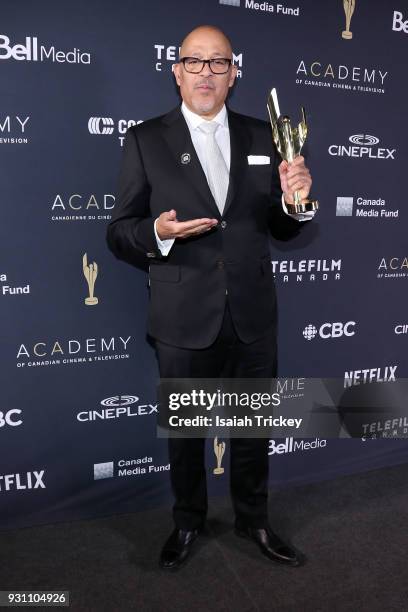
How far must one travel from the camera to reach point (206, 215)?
7.02 feet

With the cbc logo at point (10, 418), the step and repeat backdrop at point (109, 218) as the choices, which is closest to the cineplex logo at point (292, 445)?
the step and repeat backdrop at point (109, 218)

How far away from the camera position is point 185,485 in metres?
2.40

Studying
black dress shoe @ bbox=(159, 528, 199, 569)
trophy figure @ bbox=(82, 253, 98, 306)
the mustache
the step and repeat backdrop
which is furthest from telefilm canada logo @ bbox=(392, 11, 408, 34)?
black dress shoe @ bbox=(159, 528, 199, 569)

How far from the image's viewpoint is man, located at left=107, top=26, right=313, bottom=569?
83.5 inches

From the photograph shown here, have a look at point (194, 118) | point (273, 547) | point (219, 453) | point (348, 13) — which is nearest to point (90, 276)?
point (194, 118)

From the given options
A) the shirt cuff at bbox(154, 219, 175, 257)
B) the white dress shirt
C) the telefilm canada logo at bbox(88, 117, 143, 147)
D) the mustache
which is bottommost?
the shirt cuff at bbox(154, 219, 175, 257)

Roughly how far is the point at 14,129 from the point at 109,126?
41 centimetres

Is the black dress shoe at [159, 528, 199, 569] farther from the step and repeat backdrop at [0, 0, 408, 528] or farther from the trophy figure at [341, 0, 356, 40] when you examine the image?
the trophy figure at [341, 0, 356, 40]

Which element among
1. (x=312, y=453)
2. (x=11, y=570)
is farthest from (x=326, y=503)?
(x=11, y=570)

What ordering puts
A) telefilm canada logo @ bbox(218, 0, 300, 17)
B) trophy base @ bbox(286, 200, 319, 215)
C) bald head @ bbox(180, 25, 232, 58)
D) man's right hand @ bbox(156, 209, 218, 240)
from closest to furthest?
man's right hand @ bbox(156, 209, 218, 240) < trophy base @ bbox(286, 200, 319, 215) < bald head @ bbox(180, 25, 232, 58) < telefilm canada logo @ bbox(218, 0, 300, 17)

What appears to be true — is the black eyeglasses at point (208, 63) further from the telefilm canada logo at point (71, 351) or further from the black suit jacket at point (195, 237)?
the telefilm canada logo at point (71, 351)

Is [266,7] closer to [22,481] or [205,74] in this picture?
[205,74]

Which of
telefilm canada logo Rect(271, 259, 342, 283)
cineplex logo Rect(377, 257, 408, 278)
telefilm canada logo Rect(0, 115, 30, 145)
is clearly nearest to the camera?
telefilm canada logo Rect(0, 115, 30, 145)

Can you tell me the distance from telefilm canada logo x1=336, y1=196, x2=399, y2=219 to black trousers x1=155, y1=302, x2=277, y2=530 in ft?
3.25
